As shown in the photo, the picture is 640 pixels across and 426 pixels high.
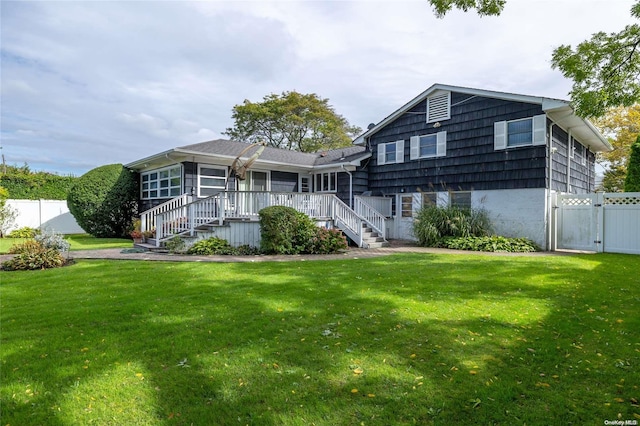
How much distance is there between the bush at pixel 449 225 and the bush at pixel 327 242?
3690 mm

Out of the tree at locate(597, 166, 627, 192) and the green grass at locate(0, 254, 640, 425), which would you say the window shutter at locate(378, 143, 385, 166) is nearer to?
the green grass at locate(0, 254, 640, 425)

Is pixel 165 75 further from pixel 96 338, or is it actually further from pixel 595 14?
pixel 595 14

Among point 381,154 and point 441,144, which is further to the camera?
point 381,154

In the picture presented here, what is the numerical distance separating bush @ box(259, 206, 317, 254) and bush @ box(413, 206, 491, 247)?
15.3ft

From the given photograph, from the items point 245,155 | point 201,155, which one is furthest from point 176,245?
point 245,155

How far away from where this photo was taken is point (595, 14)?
26.2 ft

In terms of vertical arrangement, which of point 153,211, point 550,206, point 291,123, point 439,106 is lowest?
point 153,211

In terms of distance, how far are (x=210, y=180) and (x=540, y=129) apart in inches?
502

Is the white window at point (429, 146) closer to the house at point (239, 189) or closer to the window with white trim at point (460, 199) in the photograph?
the window with white trim at point (460, 199)

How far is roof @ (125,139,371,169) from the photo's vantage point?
45.6 ft

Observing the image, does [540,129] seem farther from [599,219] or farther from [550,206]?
[599,219]

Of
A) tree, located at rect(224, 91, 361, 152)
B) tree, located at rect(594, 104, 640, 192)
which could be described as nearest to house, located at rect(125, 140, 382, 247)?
tree, located at rect(224, 91, 361, 152)

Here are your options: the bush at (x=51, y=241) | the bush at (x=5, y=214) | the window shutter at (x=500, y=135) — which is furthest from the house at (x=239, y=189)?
the bush at (x=5, y=214)

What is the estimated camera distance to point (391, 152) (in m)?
15.9
